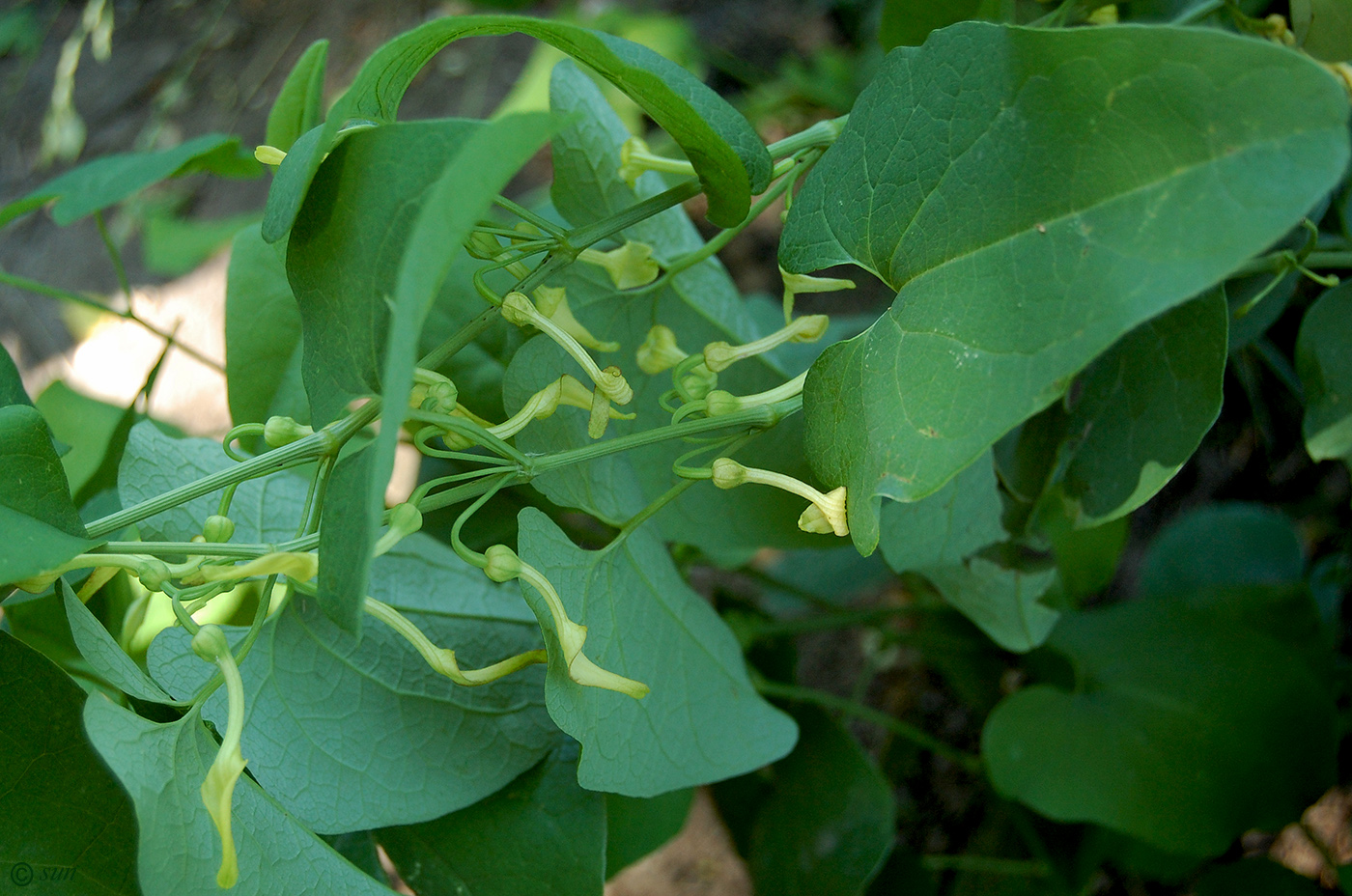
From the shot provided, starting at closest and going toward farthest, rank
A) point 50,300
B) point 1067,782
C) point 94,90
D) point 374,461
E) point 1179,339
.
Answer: point 374,461
point 1179,339
point 1067,782
point 50,300
point 94,90

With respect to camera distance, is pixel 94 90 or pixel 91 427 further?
pixel 94 90

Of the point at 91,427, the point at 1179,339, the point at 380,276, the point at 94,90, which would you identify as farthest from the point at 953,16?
the point at 94,90

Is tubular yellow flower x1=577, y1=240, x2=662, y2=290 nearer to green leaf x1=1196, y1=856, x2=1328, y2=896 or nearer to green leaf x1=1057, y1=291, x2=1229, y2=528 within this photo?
green leaf x1=1057, y1=291, x2=1229, y2=528

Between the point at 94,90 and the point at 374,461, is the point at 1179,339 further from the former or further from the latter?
the point at 94,90

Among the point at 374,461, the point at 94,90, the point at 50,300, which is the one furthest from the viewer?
the point at 94,90

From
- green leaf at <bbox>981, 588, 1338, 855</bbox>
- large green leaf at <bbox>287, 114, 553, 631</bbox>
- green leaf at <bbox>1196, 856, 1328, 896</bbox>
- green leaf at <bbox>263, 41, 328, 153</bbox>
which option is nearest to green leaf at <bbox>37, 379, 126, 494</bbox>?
green leaf at <bbox>263, 41, 328, 153</bbox>

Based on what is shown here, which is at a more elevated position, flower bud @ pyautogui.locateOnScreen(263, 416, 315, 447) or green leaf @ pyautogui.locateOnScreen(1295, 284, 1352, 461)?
flower bud @ pyautogui.locateOnScreen(263, 416, 315, 447)
